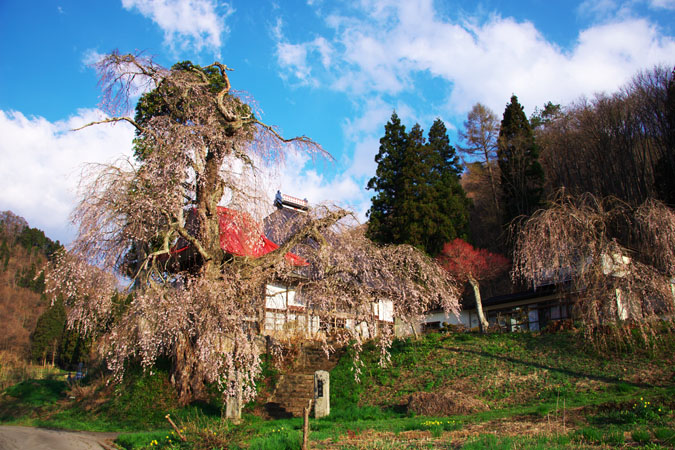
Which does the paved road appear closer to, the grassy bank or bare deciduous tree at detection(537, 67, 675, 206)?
the grassy bank

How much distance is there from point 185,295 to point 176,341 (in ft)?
12.1

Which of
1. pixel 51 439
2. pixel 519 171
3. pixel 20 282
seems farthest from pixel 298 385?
pixel 20 282

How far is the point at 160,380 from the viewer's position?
1441 cm

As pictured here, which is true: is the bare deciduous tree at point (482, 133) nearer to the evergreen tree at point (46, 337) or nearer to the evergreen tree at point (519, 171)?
the evergreen tree at point (519, 171)

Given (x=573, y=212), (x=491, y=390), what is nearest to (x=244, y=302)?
(x=491, y=390)

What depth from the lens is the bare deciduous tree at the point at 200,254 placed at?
33.1 ft

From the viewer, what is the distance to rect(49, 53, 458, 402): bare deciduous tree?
10102mm

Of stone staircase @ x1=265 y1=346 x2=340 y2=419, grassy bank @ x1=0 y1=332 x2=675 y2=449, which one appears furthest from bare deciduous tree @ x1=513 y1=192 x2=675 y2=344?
stone staircase @ x1=265 y1=346 x2=340 y2=419

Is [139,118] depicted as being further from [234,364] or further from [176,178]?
[234,364]

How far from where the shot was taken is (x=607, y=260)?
13422mm

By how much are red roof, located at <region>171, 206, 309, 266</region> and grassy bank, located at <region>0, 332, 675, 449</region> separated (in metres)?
4.31

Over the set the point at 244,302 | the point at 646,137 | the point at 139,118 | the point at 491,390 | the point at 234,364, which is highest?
the point at 646,137

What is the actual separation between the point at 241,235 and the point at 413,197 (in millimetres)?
18889

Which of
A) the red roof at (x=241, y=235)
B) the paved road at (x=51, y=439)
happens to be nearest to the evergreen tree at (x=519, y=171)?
the red roof at (x=241, y=235)
